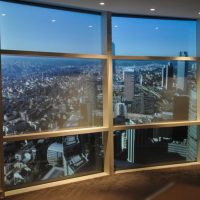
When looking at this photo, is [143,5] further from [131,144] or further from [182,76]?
[131,144]

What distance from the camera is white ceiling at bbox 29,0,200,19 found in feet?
14.1

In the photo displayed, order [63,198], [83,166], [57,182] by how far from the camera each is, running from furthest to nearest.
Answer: [83,166] < [57,182] < [63,198]

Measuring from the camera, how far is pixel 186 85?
6.02 m

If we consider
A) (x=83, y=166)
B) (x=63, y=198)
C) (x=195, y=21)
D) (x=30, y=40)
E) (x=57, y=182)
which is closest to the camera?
(x=63, y=198)

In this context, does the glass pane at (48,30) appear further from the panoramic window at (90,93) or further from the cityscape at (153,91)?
the cityscape at (153,91)

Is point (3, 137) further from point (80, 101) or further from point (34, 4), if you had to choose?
point (34, 4)

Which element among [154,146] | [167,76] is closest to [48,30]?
[167,76]

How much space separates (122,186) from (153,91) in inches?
80.8

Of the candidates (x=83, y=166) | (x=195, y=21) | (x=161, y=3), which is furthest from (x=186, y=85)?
(x=83, y=166)

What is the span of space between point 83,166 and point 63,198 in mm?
1122

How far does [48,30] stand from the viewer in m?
4.80

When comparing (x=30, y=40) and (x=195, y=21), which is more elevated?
(x=195, y=21)

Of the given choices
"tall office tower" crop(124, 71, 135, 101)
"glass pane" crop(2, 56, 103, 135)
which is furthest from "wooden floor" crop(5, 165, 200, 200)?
"tall office tower" crop(124, 71, 135, 101)

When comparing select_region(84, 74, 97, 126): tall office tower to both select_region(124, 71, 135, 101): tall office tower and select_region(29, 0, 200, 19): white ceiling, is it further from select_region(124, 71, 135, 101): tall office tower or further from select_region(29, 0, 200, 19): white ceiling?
select_region(29, 0, 200, 19): white ceiling
